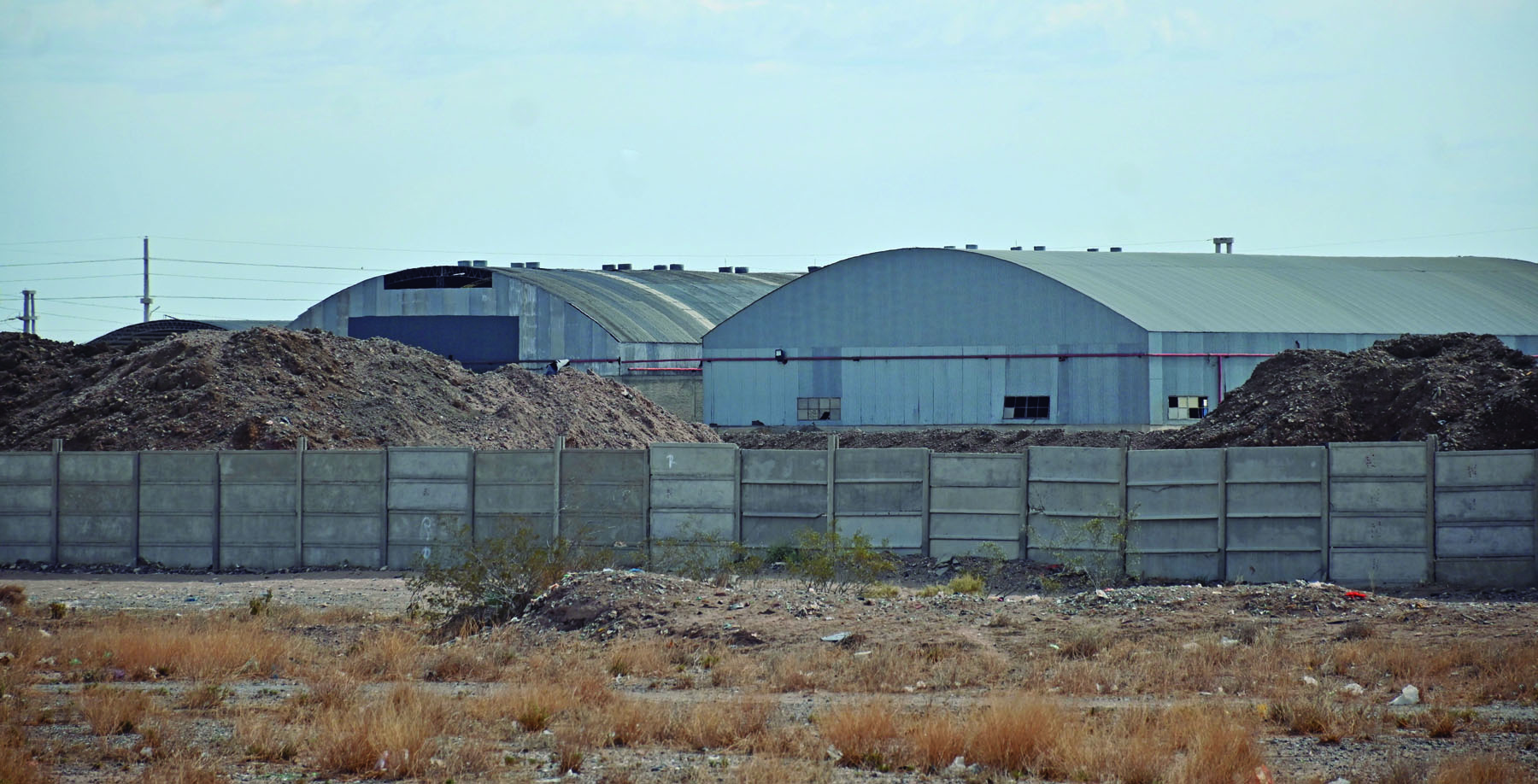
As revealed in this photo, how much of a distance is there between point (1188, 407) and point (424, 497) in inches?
948

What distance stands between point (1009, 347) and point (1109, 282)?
13.8 feet

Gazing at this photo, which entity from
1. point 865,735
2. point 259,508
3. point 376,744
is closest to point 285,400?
point 259,508

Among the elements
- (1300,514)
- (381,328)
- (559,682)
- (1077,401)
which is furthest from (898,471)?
(381,328)

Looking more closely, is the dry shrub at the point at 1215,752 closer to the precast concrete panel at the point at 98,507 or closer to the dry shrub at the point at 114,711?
the dry shrub at the point at 114,711

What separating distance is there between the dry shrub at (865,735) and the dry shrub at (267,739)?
4187mm

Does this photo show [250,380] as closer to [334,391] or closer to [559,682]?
[334,391]

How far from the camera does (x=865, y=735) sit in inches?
433

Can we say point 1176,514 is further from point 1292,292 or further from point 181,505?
point 1292,292

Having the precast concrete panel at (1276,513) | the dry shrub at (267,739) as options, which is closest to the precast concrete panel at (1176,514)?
the precast concrete panel at (1276,513)

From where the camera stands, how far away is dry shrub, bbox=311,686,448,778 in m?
10.6

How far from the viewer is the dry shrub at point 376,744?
34.8ft

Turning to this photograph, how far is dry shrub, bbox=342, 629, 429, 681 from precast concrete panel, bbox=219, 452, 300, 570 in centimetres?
835

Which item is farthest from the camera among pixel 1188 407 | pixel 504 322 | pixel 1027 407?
pixel 504 322

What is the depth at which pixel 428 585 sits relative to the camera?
21.6 m
